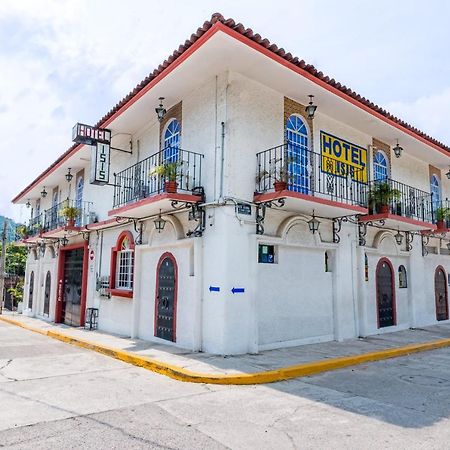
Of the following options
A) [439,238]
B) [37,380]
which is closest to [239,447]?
[37,380]

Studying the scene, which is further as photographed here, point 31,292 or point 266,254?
point 31,292

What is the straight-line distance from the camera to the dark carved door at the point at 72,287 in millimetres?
15176

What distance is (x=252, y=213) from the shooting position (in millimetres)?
9086

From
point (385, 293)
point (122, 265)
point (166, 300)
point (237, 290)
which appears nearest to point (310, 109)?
point (237, 290)

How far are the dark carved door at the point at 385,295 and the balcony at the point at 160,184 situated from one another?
6696mm

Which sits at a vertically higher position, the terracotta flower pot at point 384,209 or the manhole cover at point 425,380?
the terracotta flower pot at point 384,209

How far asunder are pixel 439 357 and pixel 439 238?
7226mm

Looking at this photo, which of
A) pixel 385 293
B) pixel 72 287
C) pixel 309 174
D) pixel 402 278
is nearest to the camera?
pixel 309 174

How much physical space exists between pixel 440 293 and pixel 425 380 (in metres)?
9.37

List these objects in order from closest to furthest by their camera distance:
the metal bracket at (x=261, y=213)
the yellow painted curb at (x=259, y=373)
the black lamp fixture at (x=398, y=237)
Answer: the yellow painted curb at (x=259, y=373) < the metal bracket at (x=261, y=213) < the black lamp fixture at (x=398, y=237)

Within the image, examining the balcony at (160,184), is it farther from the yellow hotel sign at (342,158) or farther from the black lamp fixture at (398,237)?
the black lamp fixture at (398,237)

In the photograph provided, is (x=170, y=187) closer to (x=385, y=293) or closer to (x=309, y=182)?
(x=309, y=182)

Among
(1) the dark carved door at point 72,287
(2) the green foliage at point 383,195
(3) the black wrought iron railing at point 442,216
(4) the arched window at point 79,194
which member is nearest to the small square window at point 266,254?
(2) the green foliage at point 383,195

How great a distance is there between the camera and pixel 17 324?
16.3m
